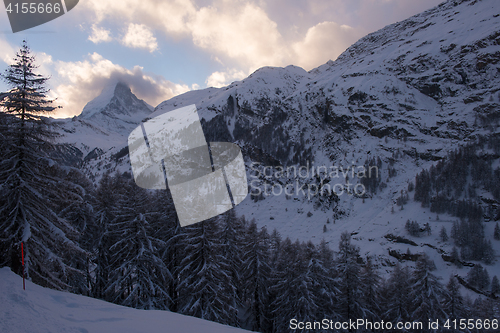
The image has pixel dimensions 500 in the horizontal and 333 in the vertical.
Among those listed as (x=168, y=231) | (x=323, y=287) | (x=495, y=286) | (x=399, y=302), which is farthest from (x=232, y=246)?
(x=495, y=286)

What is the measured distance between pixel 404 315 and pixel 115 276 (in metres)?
26.0

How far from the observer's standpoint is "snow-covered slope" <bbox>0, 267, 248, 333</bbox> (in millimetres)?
5879

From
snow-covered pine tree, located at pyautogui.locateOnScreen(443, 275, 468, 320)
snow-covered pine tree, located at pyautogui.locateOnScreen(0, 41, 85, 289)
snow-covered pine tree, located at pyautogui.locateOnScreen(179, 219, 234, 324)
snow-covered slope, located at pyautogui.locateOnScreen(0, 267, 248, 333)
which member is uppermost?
snow-covered pine tree, located at pyautogui.locateOnScreen(0, 41, 85, 289)

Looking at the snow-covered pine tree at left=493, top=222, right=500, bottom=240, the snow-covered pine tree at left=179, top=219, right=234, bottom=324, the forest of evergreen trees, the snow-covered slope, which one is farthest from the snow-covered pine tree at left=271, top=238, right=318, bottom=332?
the snow-covered pine tree at left=493, top=222, right=500, bottom=240

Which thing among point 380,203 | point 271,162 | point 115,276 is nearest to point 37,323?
point 115,276

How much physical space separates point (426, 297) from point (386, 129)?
9237 cm

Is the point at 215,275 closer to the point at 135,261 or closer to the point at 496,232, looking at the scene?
the point at 135,261

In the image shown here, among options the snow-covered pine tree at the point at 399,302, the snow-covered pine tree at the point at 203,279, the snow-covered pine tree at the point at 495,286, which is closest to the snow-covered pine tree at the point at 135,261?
the snow-covered pine tree at the point at 203,279

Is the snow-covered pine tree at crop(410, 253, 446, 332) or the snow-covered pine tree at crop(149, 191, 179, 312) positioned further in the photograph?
the snow-covered pine tree at crop(149, 191, 179, 312)

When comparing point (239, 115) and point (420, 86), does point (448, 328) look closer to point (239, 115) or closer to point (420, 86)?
point (420, 86)

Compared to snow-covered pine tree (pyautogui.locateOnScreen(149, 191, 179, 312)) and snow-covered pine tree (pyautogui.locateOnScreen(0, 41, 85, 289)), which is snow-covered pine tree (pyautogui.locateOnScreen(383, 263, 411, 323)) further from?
snow-covered pine tree (pyautogui.locateOnScreen(0, 41, 85, 289))

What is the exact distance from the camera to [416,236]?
A: 5572 cm

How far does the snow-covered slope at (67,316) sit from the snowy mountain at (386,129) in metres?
57.9

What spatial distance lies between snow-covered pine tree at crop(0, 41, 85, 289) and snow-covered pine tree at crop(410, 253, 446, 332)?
26.5 metres
